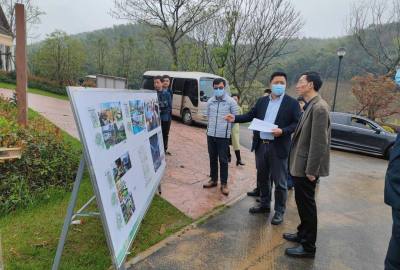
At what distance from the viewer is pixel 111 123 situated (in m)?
2.55

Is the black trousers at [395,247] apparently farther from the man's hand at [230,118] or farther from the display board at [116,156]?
the man's hand at [230,118]

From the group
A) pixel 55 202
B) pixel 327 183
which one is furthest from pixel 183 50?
pixel 55 202

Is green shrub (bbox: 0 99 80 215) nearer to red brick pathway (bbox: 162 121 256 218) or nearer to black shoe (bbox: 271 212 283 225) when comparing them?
red brick pathway (bbox: 162 121 256 218)

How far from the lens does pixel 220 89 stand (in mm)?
5258

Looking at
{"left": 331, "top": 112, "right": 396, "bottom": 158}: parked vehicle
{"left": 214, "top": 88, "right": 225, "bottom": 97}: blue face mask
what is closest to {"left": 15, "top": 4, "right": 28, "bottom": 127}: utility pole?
{"left": 214, "top": 88, "right": 225, "bottom": 97}: blue face mask

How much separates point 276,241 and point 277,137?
1.31m

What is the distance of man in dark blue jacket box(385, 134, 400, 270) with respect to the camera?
7.38 ft

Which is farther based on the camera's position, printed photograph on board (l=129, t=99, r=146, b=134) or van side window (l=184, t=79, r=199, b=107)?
van side window (l=184, t=79, r=199, b=107)

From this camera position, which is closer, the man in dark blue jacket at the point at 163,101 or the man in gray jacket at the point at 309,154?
the man in gray jacket at the point at 309,154

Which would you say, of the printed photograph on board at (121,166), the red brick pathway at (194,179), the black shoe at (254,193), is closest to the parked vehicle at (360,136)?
the red brick pathway at (194,179)

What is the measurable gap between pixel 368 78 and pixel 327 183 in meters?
14.6

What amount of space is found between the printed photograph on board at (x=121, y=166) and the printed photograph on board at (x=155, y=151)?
126 centimetres

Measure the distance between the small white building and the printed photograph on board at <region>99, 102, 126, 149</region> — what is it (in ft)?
107

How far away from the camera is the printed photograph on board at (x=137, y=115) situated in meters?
3.24
